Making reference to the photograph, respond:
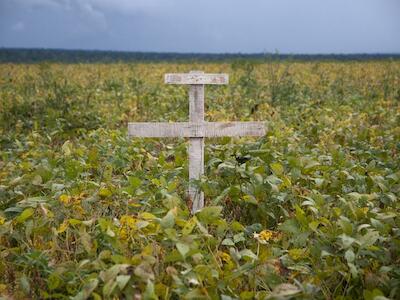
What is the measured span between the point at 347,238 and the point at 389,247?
571 millimetres

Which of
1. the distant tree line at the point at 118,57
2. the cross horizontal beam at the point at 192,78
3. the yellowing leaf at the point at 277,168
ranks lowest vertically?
the distant tree line at the point at 118,57

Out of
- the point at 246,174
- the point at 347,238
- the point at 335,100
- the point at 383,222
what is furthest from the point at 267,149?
the point at 335,100

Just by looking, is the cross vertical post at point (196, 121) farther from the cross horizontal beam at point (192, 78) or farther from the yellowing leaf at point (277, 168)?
the yellowing leaf at point (277, 168)

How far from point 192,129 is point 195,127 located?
0.03 metres

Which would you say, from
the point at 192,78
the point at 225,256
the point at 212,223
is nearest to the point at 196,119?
the point at 192,78

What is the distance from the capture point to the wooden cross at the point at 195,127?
4.02m

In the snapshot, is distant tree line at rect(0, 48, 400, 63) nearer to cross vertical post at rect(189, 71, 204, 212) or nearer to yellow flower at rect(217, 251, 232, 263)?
cross vertical post at rect(189, 71, 204, 212)

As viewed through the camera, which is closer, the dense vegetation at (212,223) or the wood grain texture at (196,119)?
the dense vegetation at (212,223)

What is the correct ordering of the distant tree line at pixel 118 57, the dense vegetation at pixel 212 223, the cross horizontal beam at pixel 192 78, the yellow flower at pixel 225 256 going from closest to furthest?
1. the dense vegetation at pixel 212 223
2. the yellow flower at pixel 225 256
3. the cross horizontal beam at pixel 192 78
4. the distant tree line at pixel 118 57

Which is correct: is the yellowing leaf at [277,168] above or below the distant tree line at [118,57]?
above

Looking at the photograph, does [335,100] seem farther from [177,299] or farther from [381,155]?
[177,299]

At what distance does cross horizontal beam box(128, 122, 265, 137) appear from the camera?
13.2 ft

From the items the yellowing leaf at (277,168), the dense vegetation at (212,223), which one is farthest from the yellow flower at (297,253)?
the yellowing leaf at (277,168)

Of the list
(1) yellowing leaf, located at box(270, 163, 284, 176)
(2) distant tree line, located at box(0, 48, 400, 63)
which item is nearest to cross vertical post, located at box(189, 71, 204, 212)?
(1) yellowing leaf, located at box(270, 163, 284, 176)
